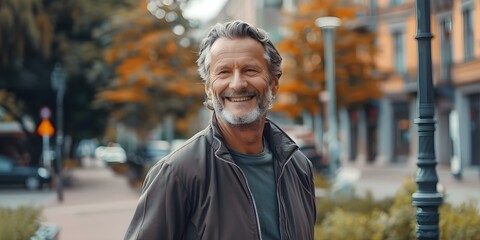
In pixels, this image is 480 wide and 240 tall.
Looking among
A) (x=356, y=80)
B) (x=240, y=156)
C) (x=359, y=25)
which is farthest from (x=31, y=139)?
(x=240, y=156)

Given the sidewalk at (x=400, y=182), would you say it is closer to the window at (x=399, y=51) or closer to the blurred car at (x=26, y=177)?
the window at (x=399, y=51)

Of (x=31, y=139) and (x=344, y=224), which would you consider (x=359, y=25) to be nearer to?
(x=31, y=139)

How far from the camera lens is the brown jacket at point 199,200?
9.47 feet

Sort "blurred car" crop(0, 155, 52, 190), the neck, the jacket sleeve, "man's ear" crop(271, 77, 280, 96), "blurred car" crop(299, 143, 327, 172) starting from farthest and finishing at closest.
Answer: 1. "blurred car" crop(0, 155, 52, 190)
2. "blurred car" crop(299, 143, 327, 172)
3. "man's ear" crop(271, 77, 280, 96)
4. the neck
5. the jacket sleeve

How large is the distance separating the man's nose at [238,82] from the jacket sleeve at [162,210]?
386mm

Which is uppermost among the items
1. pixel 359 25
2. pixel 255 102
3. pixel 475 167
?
pixel 359 25

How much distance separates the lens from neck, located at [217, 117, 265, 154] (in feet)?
10.2

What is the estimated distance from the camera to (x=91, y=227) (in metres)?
16.3

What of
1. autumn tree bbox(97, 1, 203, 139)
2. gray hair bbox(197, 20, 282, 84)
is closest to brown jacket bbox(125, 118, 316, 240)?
gray hair bbox(197, 20, 282, 84)

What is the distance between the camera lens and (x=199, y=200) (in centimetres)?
294

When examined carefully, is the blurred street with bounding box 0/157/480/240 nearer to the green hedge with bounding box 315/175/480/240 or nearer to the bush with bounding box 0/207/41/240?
the bush with bounding box 0/207/41/240

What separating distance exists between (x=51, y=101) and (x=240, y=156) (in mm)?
33854

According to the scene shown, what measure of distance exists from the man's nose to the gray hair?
128 mm

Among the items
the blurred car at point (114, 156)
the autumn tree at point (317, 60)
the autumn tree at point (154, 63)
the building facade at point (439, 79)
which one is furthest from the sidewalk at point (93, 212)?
the blurred car at point (114, 156)
